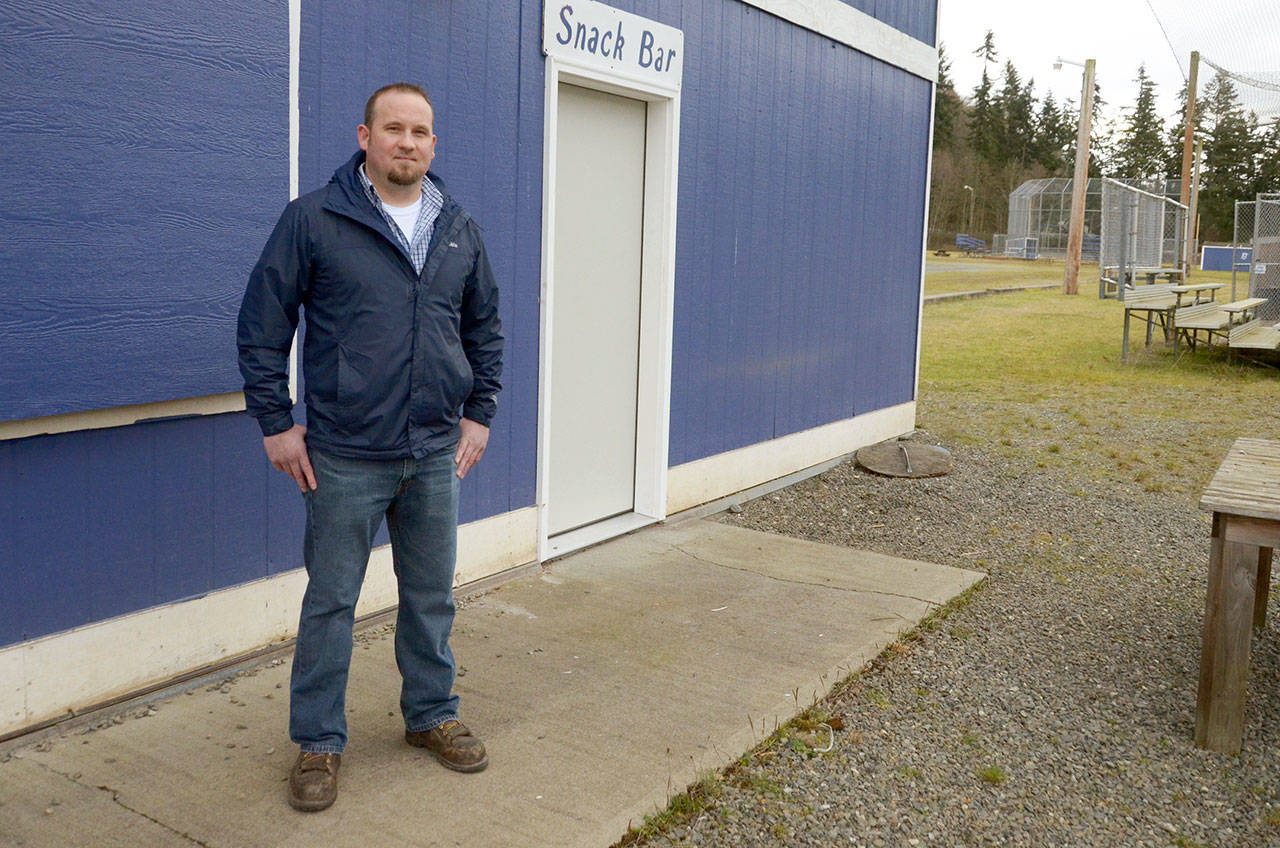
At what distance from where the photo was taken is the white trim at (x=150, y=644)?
3.62 m

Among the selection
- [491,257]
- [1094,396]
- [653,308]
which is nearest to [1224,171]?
[1094,396]

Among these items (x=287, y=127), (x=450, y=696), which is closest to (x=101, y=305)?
(x=287, y=127)

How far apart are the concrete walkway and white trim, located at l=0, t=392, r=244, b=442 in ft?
3.19

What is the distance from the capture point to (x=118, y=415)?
3793 mm

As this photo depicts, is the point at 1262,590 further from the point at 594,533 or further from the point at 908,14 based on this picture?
the point at 908,14

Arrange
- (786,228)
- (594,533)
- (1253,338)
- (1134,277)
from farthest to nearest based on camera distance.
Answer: (1134,277), (1253,338), (786,228), (594,533)

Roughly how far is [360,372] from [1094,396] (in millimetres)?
11550

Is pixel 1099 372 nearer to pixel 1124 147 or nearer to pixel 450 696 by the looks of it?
pixel 450 696

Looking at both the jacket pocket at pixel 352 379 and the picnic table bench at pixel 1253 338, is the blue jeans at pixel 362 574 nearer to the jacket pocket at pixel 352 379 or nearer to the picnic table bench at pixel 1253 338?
the jacket pocket at pixel 352 379

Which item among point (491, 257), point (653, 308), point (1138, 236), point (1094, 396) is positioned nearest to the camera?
point (491, 257)

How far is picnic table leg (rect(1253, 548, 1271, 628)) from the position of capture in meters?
5.14

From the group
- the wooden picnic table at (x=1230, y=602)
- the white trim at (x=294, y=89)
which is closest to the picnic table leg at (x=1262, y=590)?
the wooden picnic table at (x=1230, y=602)

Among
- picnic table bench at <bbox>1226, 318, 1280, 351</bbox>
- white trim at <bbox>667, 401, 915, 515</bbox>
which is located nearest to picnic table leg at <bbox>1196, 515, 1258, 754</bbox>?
white trim at <bbox>667, 401, 915, 515</bbox>

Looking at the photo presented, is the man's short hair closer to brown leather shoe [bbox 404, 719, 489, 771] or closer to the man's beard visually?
the man's beard
